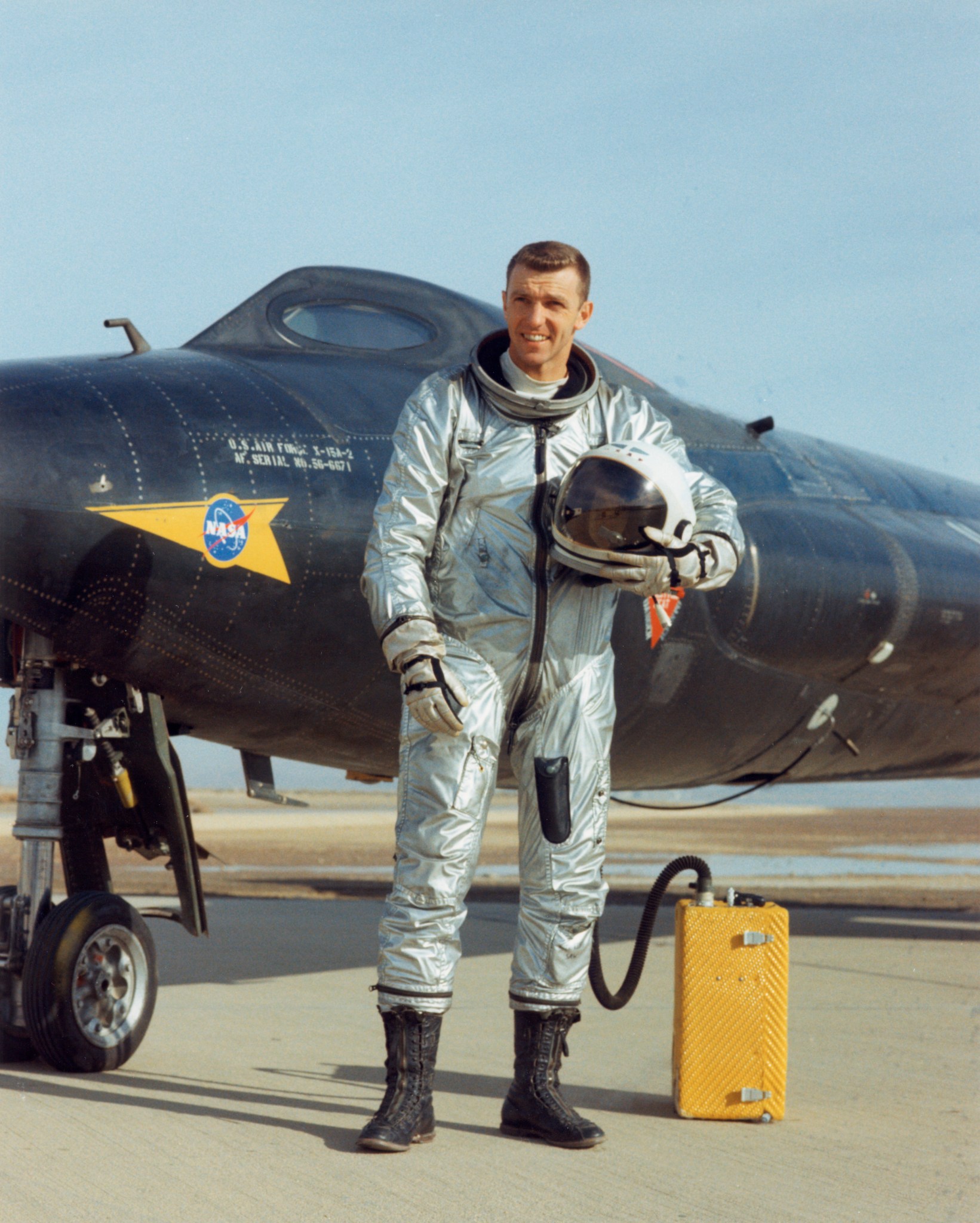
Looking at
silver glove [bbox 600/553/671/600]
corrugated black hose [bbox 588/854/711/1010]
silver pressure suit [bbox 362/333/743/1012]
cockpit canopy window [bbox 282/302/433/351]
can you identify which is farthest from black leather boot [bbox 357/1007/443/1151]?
cockpit canopy window [bbox 282/302/433/351]

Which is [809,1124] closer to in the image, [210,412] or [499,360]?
[499,360]

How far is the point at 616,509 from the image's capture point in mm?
3592

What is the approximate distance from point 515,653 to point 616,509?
52 cm

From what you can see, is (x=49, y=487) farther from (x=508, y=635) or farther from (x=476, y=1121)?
(x=476, y=1121)

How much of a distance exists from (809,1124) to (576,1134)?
0.83 meters

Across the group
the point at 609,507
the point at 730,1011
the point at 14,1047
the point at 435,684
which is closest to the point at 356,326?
the point at 609,507

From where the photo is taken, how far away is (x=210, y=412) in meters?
4.71

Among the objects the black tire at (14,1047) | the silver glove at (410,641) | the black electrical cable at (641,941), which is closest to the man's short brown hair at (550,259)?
the silver glove at (410,641)

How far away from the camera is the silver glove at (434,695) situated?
3482 millimetres

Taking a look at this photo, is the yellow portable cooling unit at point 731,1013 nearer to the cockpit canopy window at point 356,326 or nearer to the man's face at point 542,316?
the man's face at point 542,316

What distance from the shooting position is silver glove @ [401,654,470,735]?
348cm

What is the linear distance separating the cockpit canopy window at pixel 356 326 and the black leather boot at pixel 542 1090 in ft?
10.3

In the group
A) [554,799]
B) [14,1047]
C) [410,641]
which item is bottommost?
[14,1047]

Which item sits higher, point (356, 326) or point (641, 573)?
point (356, 326)
